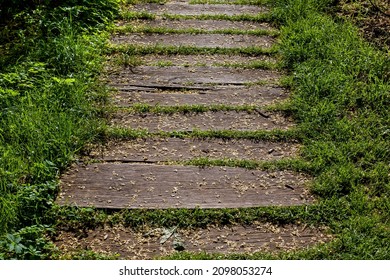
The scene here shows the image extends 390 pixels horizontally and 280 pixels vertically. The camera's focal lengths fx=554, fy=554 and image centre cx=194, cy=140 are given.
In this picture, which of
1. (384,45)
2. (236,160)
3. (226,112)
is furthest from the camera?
(384,45)

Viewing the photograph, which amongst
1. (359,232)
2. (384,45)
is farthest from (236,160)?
(384,45)

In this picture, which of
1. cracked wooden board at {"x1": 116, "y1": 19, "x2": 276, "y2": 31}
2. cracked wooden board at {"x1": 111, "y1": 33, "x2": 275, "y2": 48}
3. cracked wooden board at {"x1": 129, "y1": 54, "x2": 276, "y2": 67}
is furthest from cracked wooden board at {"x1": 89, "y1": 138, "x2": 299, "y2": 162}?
cracked wooden board at {"x1": 116, "y1": 19, "x2": 276, "y2": 31}

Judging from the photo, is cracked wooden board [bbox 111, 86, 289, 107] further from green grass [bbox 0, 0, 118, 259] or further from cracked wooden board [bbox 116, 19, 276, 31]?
cracked wooden board [bbox 116, 19, 276, 31]

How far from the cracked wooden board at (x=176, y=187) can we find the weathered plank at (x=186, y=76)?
1259mm

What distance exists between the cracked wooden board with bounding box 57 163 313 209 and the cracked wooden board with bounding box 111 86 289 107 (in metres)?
0.93

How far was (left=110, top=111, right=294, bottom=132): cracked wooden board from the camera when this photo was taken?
4.36m

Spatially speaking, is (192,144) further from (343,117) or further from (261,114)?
(343,117)

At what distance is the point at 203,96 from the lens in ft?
15.7

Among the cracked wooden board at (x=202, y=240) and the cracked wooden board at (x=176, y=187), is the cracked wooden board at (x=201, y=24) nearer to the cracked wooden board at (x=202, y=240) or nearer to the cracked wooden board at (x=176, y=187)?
the cracked wooden board at (x=176, y=187)

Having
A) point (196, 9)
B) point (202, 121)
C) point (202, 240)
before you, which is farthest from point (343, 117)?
point (196, 9)

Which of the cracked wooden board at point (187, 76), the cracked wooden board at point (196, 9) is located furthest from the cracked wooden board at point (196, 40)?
the cracked wooden board at point (196, 9)

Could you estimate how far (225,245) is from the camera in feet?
10.9
